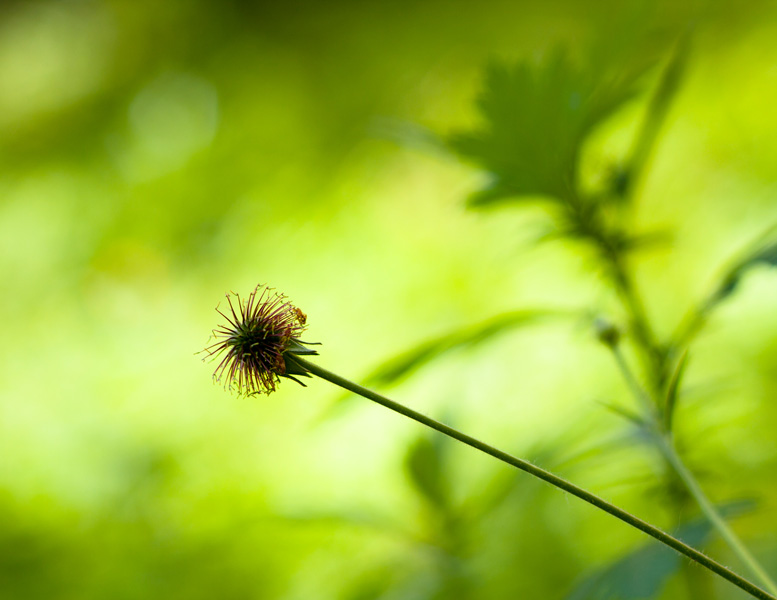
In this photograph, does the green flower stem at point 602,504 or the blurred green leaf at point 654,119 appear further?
the blurred green leaf at point 654,119

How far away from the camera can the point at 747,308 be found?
105 cm

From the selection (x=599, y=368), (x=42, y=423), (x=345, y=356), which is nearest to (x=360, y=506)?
(x=599, y=368)

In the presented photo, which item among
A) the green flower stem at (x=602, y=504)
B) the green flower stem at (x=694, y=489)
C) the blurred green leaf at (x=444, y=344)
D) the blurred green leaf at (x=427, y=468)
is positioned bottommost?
the green flower stem at (x=602, y=504)

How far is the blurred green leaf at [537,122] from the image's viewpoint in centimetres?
40

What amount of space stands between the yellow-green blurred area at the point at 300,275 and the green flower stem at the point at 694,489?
52cm

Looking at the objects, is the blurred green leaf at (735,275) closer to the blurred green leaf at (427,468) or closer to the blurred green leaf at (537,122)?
the blurred green leaf at (537,122)

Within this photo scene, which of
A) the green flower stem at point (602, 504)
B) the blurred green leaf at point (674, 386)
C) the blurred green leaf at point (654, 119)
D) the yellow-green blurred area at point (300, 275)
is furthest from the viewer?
the yellow-green blurred area at point (300, 275)

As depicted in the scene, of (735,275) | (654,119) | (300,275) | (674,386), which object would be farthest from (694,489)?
(300,275)

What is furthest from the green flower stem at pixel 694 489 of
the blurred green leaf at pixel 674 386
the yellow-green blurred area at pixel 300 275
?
the yellow-green blurred area at pixel 300 275

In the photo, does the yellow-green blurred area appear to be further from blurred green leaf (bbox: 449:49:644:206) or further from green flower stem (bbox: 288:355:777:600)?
green flower stem (bbox: 288:355:777:600)

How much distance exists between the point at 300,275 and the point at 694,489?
1.32 metres

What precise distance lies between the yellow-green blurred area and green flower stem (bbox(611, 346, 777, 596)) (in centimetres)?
52

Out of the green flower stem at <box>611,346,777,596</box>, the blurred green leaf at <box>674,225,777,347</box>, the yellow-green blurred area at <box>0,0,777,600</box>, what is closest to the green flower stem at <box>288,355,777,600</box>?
the green flower stem at <box>611,346,777,596</box>

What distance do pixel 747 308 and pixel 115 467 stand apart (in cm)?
134
